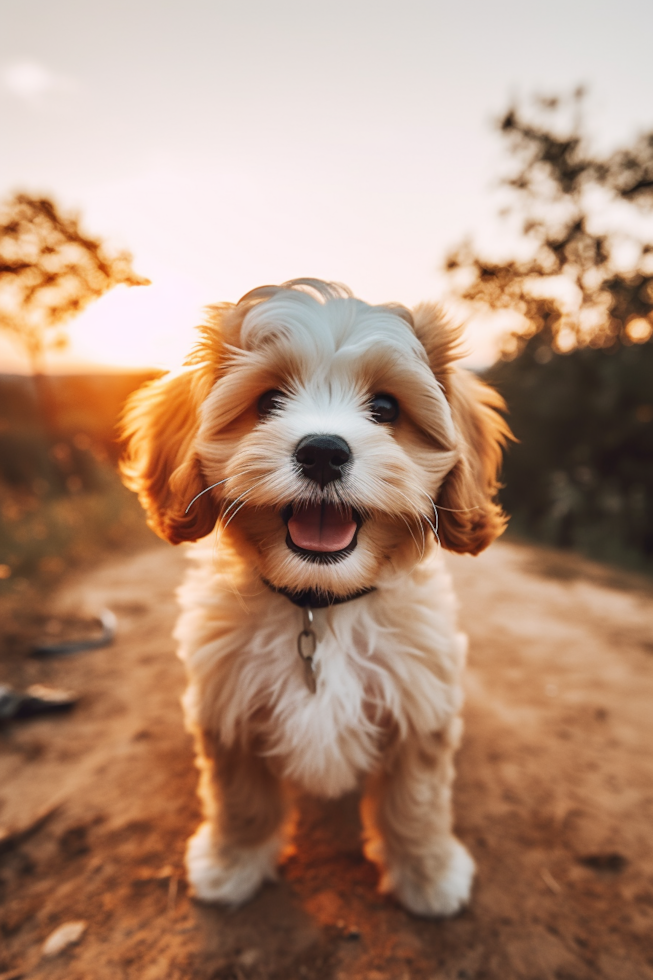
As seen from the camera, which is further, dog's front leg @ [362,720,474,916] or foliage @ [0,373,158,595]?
foliage @ [0,373,158,595]

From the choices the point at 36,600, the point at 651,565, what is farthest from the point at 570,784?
the point at 651,565

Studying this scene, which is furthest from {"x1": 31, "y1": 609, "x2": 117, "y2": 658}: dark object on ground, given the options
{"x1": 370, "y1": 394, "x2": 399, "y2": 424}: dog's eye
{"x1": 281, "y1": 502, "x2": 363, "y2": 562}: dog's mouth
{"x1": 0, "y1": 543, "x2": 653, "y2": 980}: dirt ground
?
{"x1": 370, "y1": 394, "x2": 399, "y2": 424}: dog's eye

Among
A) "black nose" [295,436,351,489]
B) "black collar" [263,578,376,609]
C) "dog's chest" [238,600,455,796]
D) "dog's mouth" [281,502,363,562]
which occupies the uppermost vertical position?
"black nose" [295,436,351,489]

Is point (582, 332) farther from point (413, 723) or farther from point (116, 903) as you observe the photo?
point (116, 903)

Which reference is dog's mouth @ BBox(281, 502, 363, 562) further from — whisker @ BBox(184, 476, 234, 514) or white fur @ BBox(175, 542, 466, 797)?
white fur @ BBox(175, 542, 466, 797)

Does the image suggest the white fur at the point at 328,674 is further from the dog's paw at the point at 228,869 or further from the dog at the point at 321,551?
the dog's paw at the point at 228,869

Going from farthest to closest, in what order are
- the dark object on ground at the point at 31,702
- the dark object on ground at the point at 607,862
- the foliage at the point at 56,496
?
1. the foliage at the point at 56,496
2. the dark object on ground at the point at 31,702
3. the dark object on ground at the point at 607,862

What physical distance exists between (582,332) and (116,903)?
1013 centimetres

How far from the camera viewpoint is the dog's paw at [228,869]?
7.09 feet

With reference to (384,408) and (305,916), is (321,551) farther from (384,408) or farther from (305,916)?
(305,916)

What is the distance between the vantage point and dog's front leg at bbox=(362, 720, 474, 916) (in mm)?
2094

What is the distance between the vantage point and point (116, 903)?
2.14 metres

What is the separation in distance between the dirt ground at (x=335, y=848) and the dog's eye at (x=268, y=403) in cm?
193

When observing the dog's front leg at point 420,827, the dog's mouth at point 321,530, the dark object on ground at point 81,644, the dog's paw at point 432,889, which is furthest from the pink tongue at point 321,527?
the dark object on ground at point 81,644
